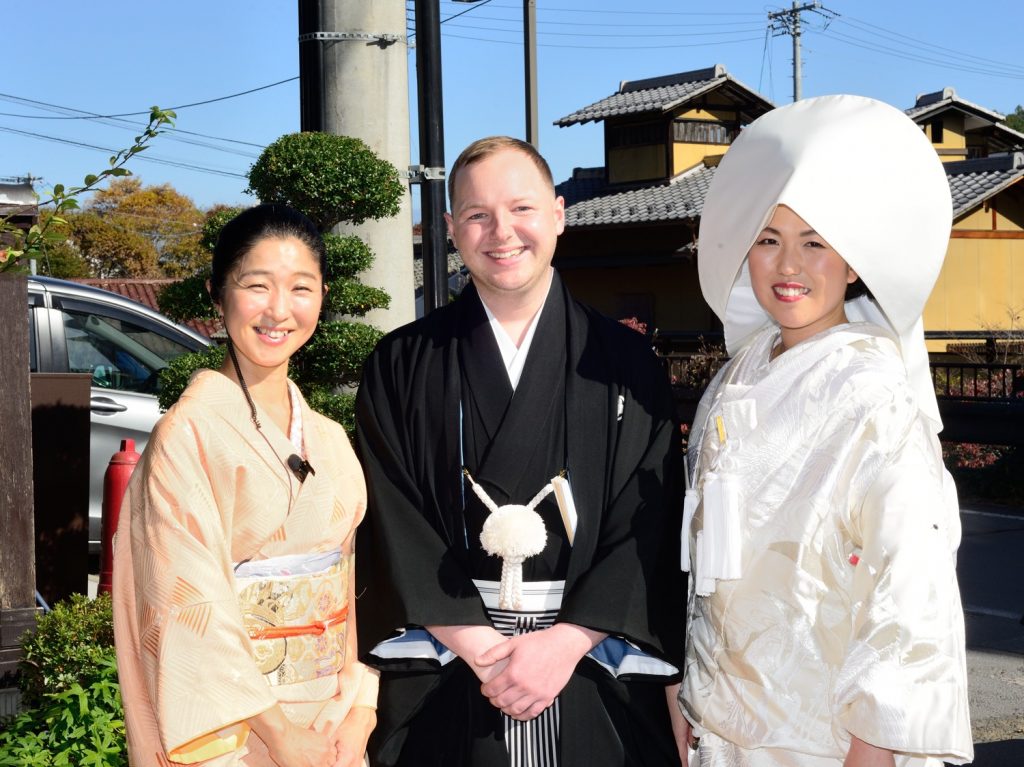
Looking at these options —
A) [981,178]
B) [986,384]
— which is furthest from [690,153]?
[986,384]

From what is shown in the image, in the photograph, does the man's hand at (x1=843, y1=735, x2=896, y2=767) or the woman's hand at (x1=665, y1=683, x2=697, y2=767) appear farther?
the woman's hand at (x1=665, y1=683, x2=697, y2=767)

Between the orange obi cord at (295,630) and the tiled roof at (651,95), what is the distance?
21.4 m

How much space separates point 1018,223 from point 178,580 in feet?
69.8

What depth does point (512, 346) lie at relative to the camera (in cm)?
257

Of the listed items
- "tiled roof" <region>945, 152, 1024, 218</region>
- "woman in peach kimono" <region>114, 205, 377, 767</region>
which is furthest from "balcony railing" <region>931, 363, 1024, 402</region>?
A: "woman in peach kimono" <region>114, 205, 377, 767</region>

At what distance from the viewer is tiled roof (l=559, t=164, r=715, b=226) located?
66.9 feet

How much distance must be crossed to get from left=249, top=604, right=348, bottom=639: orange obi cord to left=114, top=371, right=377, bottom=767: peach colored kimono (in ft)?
0.14

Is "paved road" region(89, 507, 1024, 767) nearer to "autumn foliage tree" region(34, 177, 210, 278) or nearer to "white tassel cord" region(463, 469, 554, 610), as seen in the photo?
"white tassel cord" region(463, 469, 554, 610)

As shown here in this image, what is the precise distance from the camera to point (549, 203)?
261cm

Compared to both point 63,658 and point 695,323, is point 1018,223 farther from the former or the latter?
point 63,658

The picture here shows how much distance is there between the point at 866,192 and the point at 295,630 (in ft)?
4.91

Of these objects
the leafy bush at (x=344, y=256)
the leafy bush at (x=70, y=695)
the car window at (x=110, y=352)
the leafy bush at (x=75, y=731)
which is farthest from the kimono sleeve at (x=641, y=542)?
the car window at (x=110, y=352)

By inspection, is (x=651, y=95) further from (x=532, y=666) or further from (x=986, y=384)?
(x=532, y=666)

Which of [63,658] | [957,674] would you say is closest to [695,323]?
[63,658]
